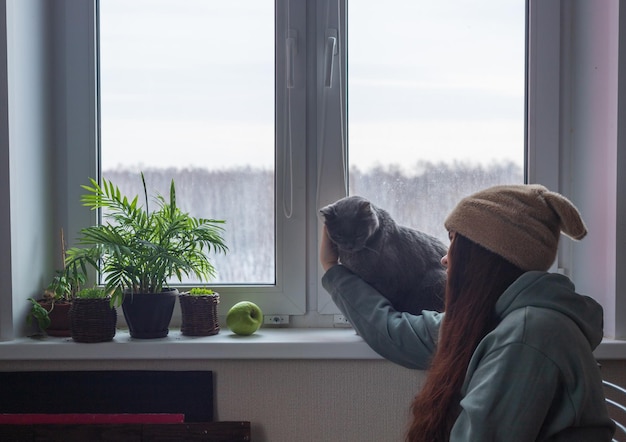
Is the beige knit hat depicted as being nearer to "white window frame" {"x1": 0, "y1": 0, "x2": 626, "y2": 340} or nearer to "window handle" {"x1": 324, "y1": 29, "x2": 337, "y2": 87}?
"white window frame" {"x1": 0, "y1": 0, "x2": 626, "y2": 340}

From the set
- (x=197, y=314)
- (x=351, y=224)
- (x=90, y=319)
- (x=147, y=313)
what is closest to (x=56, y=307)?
(x=90, y=319)

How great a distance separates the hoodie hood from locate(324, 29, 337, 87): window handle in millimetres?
1005

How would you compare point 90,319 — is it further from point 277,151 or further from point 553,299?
point 553,299

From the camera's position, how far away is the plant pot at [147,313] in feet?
5.50

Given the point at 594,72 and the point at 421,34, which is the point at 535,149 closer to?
the point at 594,72

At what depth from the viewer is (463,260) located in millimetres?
1093

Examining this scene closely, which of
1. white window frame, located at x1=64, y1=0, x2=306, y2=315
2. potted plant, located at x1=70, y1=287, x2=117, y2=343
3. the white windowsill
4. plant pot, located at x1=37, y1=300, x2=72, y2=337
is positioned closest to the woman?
the white windowsill

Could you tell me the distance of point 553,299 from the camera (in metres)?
0.98

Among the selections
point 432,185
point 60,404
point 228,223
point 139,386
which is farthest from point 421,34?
point 60,404

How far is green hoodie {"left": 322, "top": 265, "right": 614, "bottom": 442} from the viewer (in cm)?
92

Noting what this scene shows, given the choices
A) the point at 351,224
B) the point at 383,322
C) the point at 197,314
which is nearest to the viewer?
the point at 383,322

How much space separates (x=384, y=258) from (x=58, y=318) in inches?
35.1

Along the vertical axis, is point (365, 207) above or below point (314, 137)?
below

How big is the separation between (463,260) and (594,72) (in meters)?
0.98
